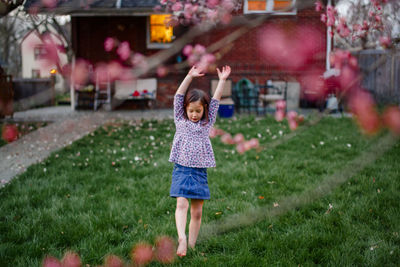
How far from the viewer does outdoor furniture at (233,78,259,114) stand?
9.24m

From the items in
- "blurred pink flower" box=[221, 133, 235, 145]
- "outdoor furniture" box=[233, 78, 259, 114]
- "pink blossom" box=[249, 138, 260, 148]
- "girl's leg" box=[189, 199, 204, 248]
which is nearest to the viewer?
"girl's leg" box=[189, 199, 204, 248]

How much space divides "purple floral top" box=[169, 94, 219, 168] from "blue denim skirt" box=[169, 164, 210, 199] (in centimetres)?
5

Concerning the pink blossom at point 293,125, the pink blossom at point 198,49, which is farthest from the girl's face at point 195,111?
the pink blossom at point 198,49

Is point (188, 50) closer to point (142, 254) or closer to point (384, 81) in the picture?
point (384, 81)

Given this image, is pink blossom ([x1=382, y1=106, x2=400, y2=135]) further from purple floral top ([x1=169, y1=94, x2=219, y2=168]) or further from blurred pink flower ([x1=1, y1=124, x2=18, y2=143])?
blurred pink flower ([x1=1, y1=124, x2=18, y2=143])

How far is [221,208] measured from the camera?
128 inches

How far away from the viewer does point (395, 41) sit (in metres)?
1.72

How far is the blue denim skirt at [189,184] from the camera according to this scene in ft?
7.77

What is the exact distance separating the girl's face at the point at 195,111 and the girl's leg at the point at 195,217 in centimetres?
54

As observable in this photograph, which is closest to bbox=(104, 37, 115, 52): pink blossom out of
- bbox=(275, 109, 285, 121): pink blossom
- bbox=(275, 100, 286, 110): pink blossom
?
bbox=(275, 100, 286, 110): pink blossom

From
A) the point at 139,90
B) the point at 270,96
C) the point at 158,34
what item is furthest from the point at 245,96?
the point at 158,34

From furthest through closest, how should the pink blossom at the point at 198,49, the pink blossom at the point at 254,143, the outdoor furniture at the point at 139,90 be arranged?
the pink blossom at the point at 198,49 < the outdoor furniture at the point at 139,90 < the pink blossom at the point at 254,143

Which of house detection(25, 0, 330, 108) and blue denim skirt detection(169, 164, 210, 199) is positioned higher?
house detection(25, 0, 330, 108)

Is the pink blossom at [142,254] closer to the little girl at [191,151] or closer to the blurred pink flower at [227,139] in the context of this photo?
the little girl at [191,151]
